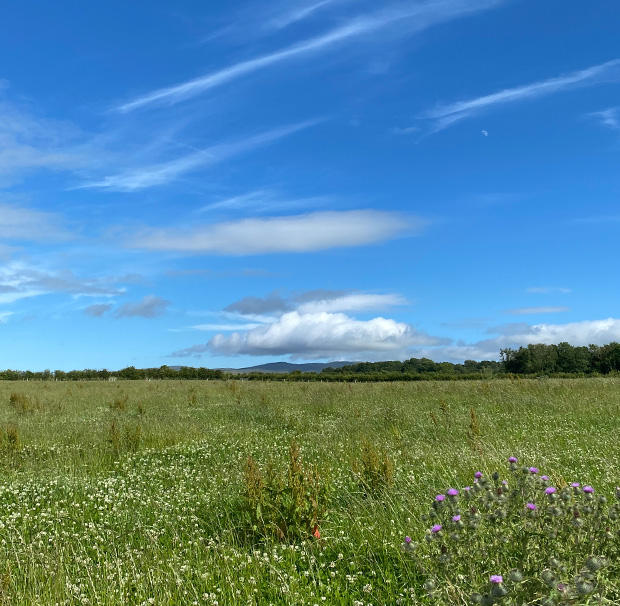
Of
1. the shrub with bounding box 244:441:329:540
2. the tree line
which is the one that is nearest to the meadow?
the shrub with bounding box 244:441:329:540

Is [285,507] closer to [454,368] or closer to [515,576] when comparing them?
A: [515,576]

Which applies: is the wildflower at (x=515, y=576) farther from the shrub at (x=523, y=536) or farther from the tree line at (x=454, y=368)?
the tree line at (x=454, y=368)

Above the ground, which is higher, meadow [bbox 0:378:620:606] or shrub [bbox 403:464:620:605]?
shrub [bbox 403:464:620:605]

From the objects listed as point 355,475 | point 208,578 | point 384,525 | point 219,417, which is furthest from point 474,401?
point 208,578

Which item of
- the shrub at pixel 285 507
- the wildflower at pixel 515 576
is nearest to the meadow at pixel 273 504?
the shrub at pixel 285 507

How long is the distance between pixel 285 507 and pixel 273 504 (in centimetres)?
25

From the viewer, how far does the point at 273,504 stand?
20.5 feet

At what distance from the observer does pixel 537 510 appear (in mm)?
3660

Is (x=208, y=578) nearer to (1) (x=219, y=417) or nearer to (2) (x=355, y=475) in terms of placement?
(2) (x=355, y=475)

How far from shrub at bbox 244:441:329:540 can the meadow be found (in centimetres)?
2

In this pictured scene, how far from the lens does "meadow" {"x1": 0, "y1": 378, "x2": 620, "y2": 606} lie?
15.7 ft

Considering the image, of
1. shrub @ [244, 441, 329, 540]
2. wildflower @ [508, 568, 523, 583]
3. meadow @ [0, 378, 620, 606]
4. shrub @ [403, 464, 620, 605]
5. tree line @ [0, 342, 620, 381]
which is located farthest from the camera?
tree line @ [0, 342, 620, 381]

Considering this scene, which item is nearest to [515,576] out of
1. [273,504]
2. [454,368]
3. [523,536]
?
[523,536]

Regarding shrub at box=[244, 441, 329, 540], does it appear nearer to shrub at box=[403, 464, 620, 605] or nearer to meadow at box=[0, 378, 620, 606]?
meadow at box=[0, 378, 620, 606]
